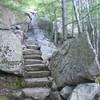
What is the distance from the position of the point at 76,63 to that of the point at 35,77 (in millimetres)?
1987

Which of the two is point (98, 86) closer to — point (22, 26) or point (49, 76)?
point (49, 76)

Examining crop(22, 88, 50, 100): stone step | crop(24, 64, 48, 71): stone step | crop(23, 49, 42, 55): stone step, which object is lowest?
crop(22, 88, 50, 100): stone step

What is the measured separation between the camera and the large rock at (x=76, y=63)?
527cm

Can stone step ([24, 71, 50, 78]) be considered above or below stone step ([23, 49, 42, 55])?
below

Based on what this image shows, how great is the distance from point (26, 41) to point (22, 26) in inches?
50.0

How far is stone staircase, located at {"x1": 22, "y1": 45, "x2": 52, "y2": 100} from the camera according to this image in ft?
20.7

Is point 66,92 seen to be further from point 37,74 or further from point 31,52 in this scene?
point 31,52

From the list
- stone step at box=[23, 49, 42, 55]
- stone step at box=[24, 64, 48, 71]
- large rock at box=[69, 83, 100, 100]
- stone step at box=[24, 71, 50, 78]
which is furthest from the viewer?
stone step at box=[23, 49, 42, 55]

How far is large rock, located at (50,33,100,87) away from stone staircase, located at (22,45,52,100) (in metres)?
0.41

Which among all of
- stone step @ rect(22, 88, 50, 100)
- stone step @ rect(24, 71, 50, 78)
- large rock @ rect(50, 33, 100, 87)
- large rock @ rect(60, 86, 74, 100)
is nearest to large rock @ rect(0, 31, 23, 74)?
stone step @ rect(24, 71, 50, 78)

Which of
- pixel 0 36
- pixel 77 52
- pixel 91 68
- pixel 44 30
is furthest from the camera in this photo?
pixel 44 30

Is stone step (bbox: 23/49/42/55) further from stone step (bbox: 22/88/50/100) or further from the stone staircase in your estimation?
stone step (bbox: 22/88/50/100)

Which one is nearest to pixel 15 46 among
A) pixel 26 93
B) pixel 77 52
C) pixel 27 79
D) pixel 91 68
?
pixel 27 79

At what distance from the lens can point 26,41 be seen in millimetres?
10508
